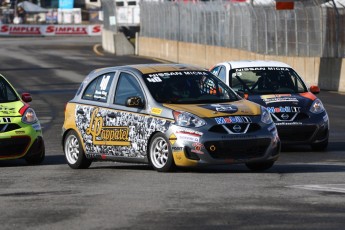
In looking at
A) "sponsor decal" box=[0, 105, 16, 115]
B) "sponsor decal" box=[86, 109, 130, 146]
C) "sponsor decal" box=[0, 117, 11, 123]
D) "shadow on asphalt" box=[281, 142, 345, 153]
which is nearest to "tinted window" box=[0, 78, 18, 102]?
"sponsor decal" box=[0, 105, 16, 115]

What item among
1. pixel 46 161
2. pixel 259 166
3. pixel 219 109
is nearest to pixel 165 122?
pixel 219 109

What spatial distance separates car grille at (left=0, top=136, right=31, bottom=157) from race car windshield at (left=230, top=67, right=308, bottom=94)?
4121 mm

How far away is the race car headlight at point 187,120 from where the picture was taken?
13.4 m

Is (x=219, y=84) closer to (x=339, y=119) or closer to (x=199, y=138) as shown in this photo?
(x=199, y=138)

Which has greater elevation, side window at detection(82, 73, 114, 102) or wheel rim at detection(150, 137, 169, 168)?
side window at detection(82, 73, 114, 102)

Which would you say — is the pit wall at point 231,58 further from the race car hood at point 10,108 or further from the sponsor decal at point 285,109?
the race car hood at point 10,108

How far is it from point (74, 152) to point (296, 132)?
389 centimetres

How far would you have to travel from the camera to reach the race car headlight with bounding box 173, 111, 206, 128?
13.4 m

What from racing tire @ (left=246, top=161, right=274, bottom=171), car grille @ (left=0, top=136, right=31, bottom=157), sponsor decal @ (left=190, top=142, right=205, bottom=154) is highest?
sponsor decal @ (left=190, top=142, right=205, bottom=154)

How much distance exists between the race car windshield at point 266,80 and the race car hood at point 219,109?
445cm

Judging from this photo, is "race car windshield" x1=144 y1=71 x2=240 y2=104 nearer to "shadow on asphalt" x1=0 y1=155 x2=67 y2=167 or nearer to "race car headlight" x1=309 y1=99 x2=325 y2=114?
"shadow on asphalt" x1=0 y1=155 x2=67 y2=167

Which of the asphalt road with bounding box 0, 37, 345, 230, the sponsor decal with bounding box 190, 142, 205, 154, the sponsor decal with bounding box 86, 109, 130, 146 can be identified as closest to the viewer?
the asphalt road with bounding box 0, 37, 345, 230

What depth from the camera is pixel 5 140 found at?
52.1 ft

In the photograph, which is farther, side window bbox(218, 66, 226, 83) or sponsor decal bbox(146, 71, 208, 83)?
side window bbox(218, 66, 226, 83)
